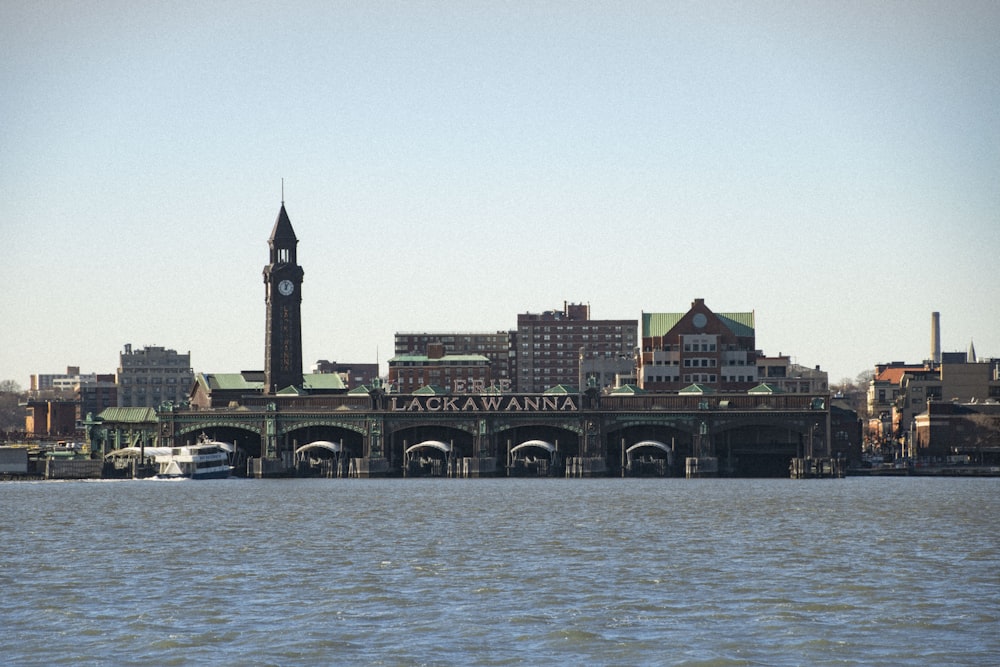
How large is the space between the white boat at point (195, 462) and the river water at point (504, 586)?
75.7m

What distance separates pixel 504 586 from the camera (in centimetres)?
5922

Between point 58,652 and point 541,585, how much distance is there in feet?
66.6

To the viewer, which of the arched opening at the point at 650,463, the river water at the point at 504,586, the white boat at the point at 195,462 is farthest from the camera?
the arched opening at the point at 650,463

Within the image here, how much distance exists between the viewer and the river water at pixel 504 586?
45.0 m

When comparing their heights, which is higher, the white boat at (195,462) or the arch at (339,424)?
the arch at (339,424)

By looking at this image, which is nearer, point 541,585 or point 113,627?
point 113,627

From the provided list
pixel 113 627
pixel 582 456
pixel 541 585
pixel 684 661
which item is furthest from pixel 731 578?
pixel 582 456

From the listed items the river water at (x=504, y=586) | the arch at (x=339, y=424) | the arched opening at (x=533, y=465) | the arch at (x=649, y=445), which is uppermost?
the arch at (x=339, y=424)

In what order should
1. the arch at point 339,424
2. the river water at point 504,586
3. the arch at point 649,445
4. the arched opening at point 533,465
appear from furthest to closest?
the arch at point 339,424 → the arched opening at point 533,465 → the arch at point 649,445 → the river water at point 504,586

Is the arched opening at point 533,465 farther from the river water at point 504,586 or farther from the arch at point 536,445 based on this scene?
the river water at point 504,586

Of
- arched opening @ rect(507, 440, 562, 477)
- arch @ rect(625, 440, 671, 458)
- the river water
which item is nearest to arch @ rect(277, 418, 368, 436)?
arched opening @ rect(507, 440, 562, 477)

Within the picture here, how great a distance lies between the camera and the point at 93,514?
111 m

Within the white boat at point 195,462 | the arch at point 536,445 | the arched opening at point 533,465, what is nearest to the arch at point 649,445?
the arched opening at point 533,465

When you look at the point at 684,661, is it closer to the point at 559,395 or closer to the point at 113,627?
the point at 113,627
